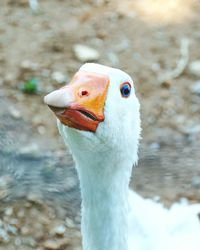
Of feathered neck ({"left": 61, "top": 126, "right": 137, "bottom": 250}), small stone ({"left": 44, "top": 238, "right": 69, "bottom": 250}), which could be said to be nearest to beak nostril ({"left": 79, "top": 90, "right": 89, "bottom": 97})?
feathered neck ({"left": 61, "top": 126, "right": 137, "bottom": 250})

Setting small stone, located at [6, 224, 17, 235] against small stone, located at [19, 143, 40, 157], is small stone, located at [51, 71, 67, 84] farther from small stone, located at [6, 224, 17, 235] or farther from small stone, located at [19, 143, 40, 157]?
small stone, located at [6, 224, 17, 235]

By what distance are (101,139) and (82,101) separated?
0.56ft

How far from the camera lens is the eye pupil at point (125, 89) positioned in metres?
2.44

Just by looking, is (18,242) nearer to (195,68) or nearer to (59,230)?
(59,230)

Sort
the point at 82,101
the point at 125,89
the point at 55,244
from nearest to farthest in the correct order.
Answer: the point at 82,101 → the point at 125,89 → the point at 55,244

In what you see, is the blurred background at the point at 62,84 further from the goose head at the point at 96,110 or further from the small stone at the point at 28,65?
the goose head at the point at 96,110

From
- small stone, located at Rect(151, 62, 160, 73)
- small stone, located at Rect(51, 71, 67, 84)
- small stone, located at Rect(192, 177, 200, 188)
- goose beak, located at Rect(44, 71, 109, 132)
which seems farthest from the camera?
small stone, located at Rect(151, 62, 160, 73)

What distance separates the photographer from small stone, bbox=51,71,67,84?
4.50m

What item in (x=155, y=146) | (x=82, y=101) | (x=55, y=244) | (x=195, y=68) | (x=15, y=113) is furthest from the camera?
(x=195, y=68)

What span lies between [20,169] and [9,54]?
1.03 metres

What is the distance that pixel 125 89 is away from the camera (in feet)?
8.02

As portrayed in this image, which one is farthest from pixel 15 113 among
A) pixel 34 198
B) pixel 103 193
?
pixel 103 193

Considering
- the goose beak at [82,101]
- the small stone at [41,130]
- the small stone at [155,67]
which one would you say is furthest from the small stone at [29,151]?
the goose beak at [82,101]

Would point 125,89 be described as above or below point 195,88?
above
